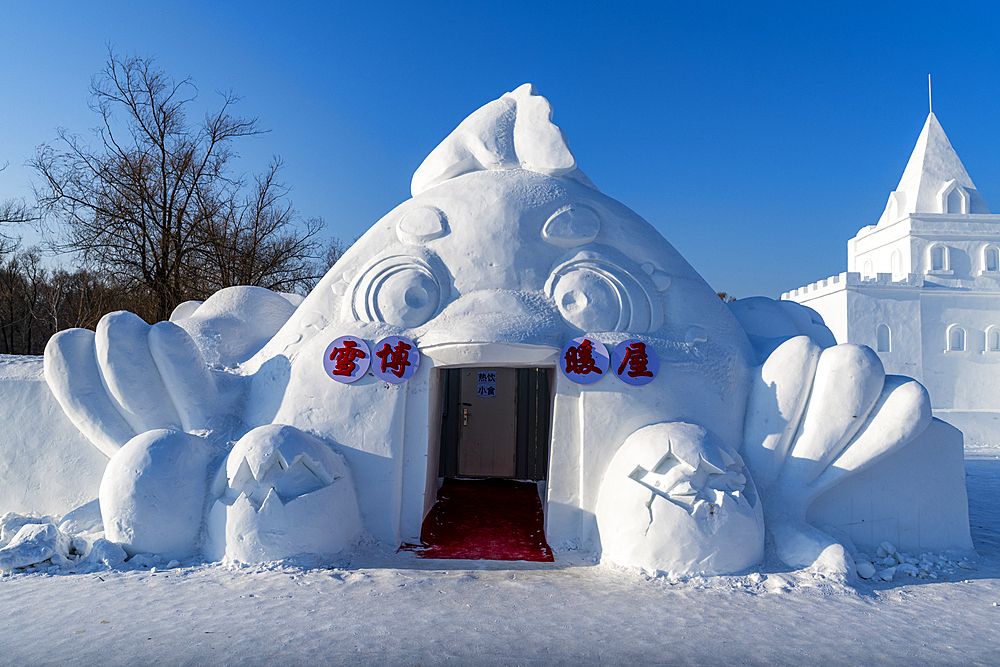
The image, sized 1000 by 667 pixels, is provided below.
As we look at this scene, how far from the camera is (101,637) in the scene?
3367 millimetres

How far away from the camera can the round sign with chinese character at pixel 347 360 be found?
5.22 meters

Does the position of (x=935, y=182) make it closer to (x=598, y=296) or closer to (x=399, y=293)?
(x=598, y=296)

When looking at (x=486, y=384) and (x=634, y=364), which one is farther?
(x=486, y=384)

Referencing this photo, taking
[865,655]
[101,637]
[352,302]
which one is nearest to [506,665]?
[865,655]

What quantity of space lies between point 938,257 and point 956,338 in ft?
7.15

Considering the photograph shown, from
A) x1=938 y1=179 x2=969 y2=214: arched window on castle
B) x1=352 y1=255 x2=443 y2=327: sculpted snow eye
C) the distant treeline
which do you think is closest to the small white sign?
x1=352 y1=255 x2=443 y2=327: sculpted snow eye

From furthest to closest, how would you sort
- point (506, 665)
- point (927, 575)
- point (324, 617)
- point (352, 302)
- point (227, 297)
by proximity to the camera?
1. point (227, 297)
2. point (352, 302)
3. point (927, 575)
4. point (324, 617)
5. point (506, 665)

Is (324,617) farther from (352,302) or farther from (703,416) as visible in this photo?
(703,416)

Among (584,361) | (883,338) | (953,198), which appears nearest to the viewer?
(584,361)

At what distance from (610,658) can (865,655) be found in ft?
4.45

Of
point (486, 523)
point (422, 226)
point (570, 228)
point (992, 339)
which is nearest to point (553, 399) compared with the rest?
point (570, 228)

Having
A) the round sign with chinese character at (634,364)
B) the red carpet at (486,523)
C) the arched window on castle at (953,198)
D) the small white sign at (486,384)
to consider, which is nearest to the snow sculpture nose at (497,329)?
the round sign with chinese character at (634,364)

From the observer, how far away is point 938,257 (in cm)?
1691

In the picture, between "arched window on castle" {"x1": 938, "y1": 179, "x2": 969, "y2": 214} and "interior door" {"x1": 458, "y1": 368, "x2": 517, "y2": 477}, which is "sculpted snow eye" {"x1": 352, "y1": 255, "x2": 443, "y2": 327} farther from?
"arched window on castle" {"x1": 938, "y1": 179, "x2": 969, "y2": 214}
